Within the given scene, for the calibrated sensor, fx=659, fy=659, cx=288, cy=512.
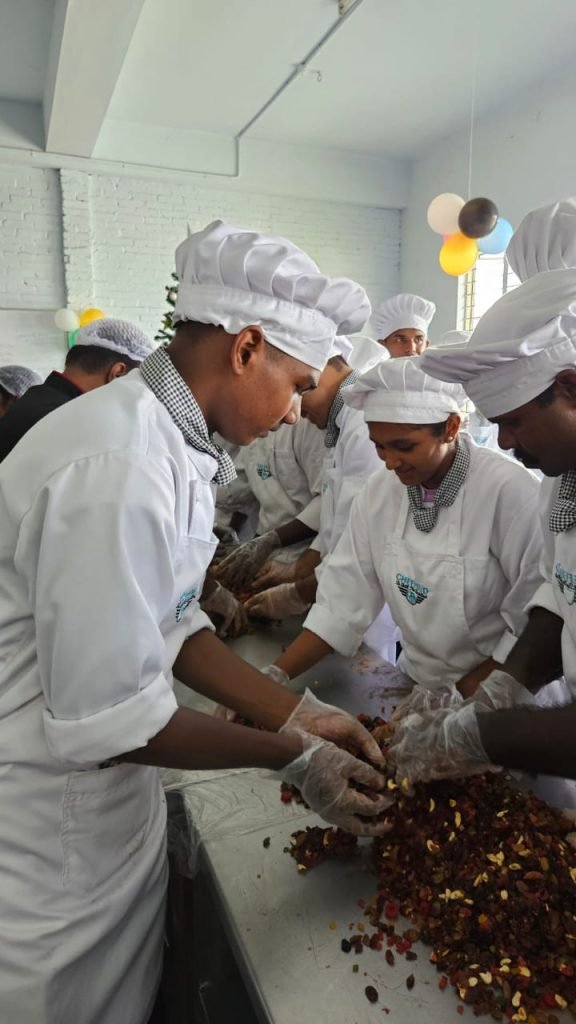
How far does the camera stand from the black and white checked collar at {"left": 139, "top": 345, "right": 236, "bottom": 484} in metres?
1.04

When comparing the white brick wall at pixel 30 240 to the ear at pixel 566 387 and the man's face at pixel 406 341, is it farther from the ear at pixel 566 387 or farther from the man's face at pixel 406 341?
the ear at pixel 566 387

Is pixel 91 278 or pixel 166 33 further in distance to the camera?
pixel 91 278

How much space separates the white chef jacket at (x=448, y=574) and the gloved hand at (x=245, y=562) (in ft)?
2.74

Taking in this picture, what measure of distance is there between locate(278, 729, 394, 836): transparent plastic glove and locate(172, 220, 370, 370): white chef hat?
2.30 feet

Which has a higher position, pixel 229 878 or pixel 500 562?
pixel 500 562

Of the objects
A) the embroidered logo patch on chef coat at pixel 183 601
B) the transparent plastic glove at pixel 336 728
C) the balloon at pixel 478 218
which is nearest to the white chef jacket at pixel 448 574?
the transparent plastic glove at pixel 336 728

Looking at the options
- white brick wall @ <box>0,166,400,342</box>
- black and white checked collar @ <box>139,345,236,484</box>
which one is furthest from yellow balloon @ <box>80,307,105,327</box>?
black and white checked collar @ <box>139,345,236,484</box>

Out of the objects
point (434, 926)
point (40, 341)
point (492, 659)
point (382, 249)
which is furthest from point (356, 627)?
point (382, 249)

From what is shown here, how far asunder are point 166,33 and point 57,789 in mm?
5038

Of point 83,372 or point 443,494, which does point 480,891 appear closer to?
point 443,494

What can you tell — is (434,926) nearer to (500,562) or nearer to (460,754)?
(460,754)

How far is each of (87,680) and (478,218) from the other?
4.55 m

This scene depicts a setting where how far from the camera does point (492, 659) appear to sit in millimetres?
1709

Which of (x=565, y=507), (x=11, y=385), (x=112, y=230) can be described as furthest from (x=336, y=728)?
(x=112, y=230)
